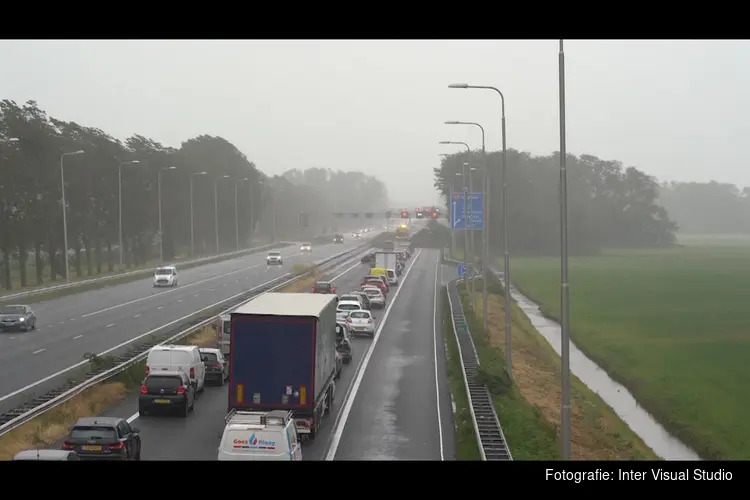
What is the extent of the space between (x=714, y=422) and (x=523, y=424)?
1192 centimetres

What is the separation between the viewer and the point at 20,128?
7394 centimetres

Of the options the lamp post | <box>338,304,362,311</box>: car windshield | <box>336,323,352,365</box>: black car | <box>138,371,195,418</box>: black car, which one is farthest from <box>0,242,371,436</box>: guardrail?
the lamp post

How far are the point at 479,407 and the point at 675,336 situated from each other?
34132mm

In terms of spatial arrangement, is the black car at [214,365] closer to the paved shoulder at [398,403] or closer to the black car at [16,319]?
the paved shoulder at [398,403]

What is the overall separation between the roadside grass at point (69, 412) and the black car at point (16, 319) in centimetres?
1471

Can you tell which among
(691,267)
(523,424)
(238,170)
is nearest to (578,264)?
(691,267)

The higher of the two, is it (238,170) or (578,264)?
(238,170)

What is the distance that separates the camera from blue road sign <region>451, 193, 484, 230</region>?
2148 inches

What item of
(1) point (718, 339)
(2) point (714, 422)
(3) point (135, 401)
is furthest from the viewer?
(1) point (718, 339)

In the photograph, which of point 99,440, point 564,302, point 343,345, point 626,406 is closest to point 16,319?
point 343,345

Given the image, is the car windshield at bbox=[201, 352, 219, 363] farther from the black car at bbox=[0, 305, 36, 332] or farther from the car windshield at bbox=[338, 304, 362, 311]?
the car windshield at bbox=[338, 304, 362, 311]

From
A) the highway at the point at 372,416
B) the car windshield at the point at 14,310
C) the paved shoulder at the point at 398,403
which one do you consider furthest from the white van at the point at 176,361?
the car windshield at the point at 14,310
